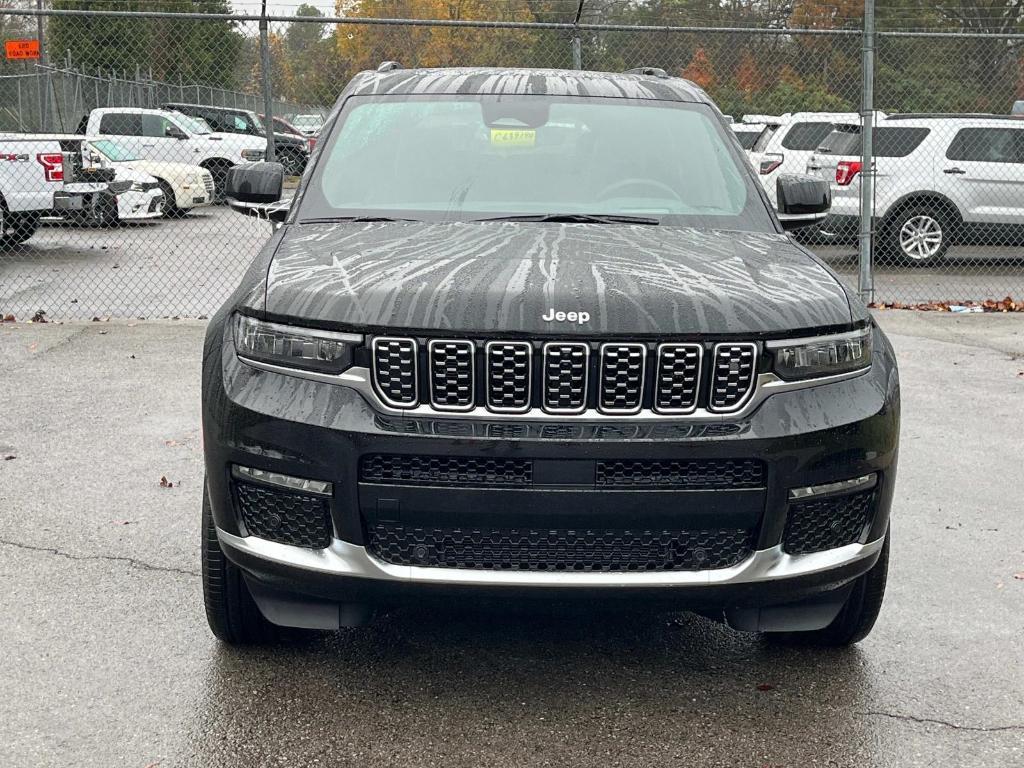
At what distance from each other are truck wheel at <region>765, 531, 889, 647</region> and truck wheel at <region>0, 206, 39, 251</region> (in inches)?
481

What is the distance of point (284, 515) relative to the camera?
11.1ft

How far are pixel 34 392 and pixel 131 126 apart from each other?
16.1 meters

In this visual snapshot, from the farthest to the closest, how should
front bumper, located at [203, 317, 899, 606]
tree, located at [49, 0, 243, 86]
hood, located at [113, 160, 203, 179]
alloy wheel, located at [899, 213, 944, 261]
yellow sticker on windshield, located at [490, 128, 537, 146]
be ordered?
tree, located at [49, 0, 243, 86] → hood, located at [113, 160, 203, 179] → alloy wheel, located at [899, 213, 944, 261] → yellow sticker on windshield, located at [490, 128, 537, 146] → front bumper, located at [203, 317, 899, 606]

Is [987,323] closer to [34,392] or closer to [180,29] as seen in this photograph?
[34,392]

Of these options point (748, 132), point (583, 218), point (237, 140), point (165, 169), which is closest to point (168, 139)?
point (237, 140)

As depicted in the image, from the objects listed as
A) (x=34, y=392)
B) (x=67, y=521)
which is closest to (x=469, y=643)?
(x=67, y=521)

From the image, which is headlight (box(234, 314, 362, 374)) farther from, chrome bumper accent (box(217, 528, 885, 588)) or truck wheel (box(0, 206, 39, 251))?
truck wheel (box(0, 206, 39, 251))

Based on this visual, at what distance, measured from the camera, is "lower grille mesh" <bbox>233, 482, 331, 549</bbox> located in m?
3.34

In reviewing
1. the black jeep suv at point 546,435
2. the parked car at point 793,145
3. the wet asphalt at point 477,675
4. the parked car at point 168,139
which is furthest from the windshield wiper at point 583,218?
the parked car at point 168,139

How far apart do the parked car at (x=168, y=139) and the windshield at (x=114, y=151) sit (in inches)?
2.1

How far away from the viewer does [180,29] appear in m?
29.8

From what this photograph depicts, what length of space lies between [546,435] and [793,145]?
14.6 m

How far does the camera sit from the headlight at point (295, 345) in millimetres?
3324

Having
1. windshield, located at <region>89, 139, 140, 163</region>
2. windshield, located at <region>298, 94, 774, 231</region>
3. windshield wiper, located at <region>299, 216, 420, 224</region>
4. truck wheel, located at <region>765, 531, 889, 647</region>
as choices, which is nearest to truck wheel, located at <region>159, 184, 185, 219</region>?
windshield, located at <region>89, 139, 140, 163</region>
